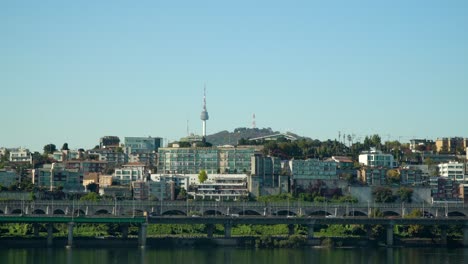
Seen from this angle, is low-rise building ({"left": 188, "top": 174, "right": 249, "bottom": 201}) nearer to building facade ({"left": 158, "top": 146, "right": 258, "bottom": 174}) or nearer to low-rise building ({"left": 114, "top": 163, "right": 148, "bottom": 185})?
low-rise building ({"left": 114, "top": 163, "right": 148, "bottom": 185})

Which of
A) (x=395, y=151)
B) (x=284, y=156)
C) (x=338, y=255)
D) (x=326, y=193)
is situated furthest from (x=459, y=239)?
(x=395, y=151)

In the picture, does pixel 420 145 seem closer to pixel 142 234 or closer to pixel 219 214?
pixel 219 214

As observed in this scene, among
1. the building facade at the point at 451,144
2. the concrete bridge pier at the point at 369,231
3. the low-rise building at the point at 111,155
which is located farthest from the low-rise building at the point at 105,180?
the building facade at the point at 451,144

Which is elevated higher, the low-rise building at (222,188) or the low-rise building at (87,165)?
the low-rise building at (87,165)

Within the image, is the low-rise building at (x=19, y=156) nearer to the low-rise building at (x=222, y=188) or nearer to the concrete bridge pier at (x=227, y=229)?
the low-rise building at (x=222, y=188)

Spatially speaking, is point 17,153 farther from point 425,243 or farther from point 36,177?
point 425,243
